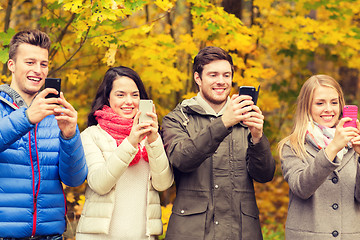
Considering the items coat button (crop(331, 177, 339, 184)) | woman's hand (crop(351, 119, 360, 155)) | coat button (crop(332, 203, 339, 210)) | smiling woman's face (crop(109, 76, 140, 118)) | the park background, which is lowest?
coat button (crop(332, 203, 339, 210))

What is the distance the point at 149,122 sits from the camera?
3254 millimetres

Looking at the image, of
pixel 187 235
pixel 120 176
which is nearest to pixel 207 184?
pixel 187 235

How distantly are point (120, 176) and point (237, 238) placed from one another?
98 cm

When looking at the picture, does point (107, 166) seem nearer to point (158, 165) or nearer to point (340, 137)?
point (158, 165)

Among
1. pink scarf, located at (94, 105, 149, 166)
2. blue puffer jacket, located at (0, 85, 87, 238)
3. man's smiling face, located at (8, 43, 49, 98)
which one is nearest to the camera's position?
blue puffer jacket, located at (0, 85, 87, 238)

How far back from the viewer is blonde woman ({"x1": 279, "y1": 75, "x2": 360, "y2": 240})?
322 cm

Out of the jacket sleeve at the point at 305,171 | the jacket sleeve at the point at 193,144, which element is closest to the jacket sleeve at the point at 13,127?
the jacket sleeve at the point at 193,144

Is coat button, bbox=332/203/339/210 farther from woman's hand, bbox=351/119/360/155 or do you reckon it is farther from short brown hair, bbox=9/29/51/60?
short brown hair, bbox=9/29/51/60

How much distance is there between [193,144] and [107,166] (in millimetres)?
637

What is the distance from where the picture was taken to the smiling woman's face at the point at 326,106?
11.9ft

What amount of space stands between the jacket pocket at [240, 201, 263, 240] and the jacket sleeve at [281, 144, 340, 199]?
340mm

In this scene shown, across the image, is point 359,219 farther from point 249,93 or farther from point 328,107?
point 249,93

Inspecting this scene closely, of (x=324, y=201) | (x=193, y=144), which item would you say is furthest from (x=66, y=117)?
(x=324, y=201)

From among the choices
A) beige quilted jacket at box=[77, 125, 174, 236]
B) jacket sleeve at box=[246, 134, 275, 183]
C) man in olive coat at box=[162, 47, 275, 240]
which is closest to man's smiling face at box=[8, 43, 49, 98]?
beige quilted jacket at box=[77, 125, 174, 236]
